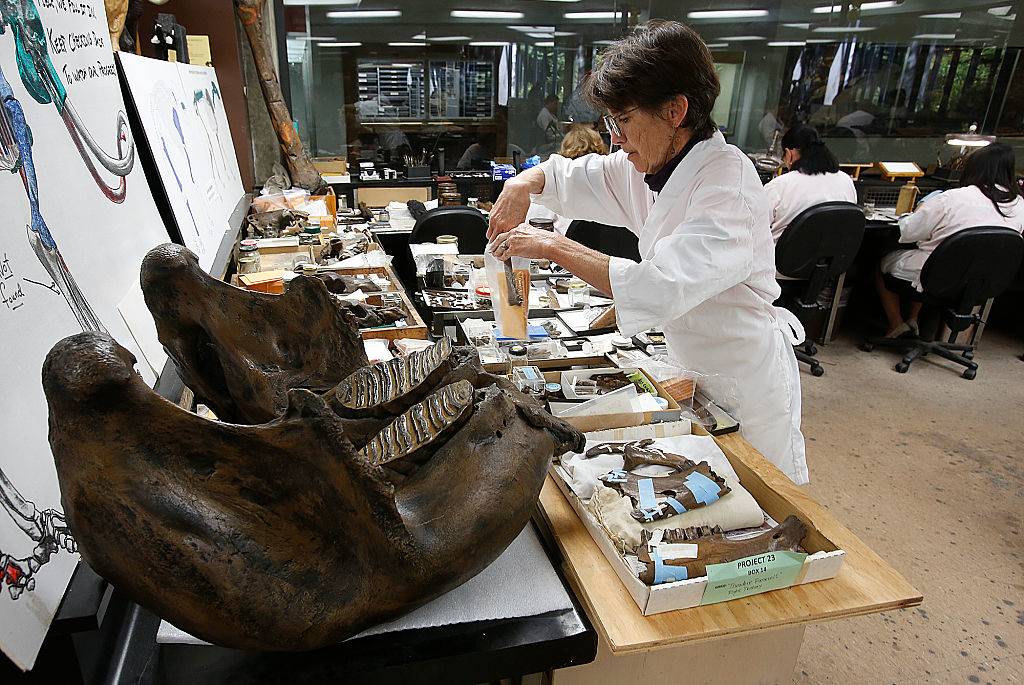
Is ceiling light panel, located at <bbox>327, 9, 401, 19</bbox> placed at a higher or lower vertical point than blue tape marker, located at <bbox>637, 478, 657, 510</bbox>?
higher

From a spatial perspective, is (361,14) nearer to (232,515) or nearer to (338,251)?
(338,251)

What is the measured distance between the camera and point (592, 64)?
5.85 m

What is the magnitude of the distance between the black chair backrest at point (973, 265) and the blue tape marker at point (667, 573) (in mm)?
4062

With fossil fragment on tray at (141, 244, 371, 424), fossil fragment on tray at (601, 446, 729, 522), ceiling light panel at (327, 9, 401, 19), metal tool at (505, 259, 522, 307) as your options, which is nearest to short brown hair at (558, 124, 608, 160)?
ceiling light panel at (327, 9, 401, 19)

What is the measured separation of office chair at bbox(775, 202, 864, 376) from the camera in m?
4.13

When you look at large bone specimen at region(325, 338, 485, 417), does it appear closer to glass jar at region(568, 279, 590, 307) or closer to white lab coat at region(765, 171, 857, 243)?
glass jar at region(568, 279, 590, 307)

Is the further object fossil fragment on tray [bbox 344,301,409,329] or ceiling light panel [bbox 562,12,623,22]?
ceiling light panel [bbox 562,12,623,22]

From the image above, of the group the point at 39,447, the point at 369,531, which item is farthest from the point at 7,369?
the point at 369,531

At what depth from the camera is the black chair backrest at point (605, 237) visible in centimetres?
382

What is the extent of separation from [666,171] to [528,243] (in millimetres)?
422

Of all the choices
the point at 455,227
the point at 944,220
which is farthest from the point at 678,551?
the point at 944,220

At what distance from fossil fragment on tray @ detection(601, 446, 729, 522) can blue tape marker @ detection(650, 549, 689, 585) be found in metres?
0.12

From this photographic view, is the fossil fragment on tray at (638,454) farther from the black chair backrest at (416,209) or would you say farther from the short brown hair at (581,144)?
the black chair backrest at (416,209)

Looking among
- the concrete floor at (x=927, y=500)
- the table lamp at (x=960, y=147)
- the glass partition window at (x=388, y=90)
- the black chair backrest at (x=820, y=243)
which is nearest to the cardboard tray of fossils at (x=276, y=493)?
the concrete floor at (x=927, y=500)
